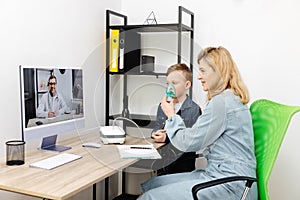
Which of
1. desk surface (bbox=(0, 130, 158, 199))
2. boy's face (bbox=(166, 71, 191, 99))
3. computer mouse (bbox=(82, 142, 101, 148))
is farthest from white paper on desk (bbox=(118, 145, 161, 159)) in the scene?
boy's face (bbox=(166, 71, 191, 99))

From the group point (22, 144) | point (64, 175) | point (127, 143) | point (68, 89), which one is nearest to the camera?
point (64, 175)

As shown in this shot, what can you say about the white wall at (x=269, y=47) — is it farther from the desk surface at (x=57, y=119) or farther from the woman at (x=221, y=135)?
the desk surface at (x=57, y=119)

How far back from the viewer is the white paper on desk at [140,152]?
1.82 metres

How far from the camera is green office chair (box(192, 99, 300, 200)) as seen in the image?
1552 millimetres

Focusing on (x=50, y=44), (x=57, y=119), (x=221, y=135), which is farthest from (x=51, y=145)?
(x=221, y=135)

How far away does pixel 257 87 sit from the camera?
2461 millimetres

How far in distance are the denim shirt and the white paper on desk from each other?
0.62 feet

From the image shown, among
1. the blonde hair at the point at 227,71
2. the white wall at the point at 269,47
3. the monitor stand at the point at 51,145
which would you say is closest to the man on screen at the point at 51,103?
the monitor stand at the point at 51,145

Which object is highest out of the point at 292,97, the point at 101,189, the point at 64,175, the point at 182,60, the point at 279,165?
the point at 182,60

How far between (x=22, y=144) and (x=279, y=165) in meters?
1.68

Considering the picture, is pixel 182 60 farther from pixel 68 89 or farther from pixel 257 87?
pixel 68 89

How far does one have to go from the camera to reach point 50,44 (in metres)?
2.16

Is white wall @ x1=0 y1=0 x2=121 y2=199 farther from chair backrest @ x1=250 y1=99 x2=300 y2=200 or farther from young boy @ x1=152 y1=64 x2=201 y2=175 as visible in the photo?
chair backrest @ x1=250 y1=99 x2=300 y2=200

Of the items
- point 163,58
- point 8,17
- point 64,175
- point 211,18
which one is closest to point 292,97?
point 211,18
